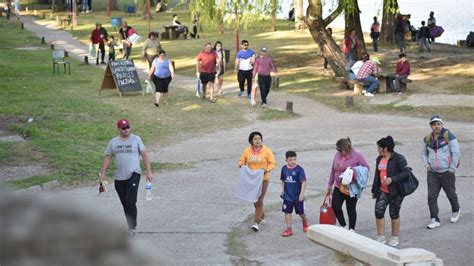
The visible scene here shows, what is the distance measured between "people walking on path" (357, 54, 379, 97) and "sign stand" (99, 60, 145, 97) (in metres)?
6.51

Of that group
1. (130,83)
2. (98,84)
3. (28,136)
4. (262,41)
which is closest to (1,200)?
(28,136)

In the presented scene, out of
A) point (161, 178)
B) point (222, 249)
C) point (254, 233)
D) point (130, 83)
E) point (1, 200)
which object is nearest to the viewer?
point (1, 200)

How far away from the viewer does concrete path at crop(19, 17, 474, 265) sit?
34.8 feet

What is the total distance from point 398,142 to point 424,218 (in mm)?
6482

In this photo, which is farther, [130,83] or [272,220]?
[130,83]

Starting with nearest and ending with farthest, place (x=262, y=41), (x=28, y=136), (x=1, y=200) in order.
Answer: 1. (x=1, y=200)
2. (x=28, y=136)
3. (x=262, y=41)

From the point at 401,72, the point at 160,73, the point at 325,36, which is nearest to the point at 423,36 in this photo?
the point at 325,36

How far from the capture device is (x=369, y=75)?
2661 centimetres

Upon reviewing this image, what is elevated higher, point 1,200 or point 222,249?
point 1,200

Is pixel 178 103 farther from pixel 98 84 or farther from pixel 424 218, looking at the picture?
pixel 424 218

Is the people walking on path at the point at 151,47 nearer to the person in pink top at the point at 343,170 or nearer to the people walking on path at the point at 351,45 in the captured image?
the people walking on path at the point at 351,45

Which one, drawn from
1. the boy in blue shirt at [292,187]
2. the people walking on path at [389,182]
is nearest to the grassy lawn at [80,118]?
the boy in blue shirt at [292,187]

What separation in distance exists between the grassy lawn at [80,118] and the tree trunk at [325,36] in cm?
536

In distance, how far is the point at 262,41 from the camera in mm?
45438
